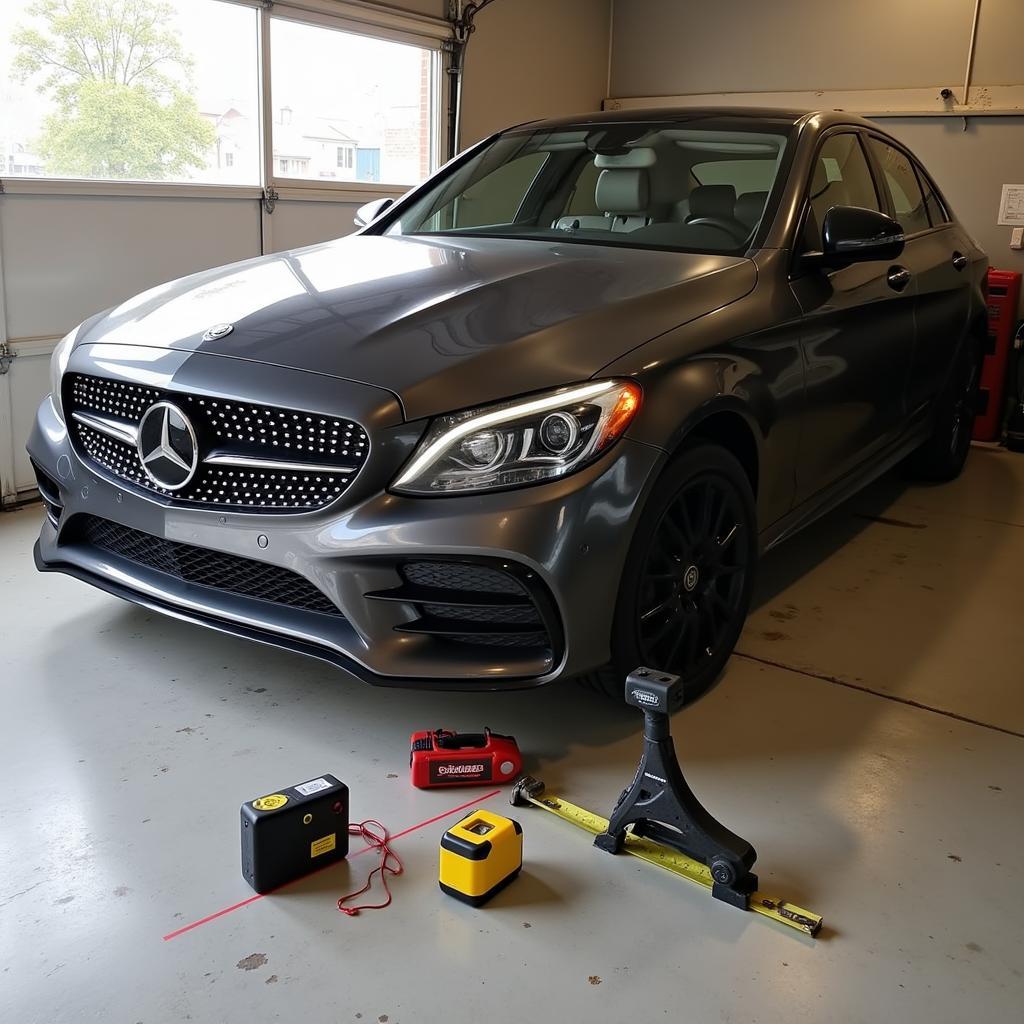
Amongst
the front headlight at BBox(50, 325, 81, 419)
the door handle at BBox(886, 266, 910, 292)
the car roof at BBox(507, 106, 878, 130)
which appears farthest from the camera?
the door handle at BBox(886, 266, 910, 292)

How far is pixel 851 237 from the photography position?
104 inches

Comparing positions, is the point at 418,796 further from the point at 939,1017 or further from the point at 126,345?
the point at 126,345

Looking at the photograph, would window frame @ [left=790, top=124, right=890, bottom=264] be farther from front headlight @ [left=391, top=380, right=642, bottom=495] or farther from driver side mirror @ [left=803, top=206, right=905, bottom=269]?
front headlight @ [left=391, top=380, right=642, bottom=495]

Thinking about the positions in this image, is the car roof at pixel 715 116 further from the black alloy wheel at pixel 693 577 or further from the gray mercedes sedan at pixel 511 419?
the black alloy wheel at pixel 693 577

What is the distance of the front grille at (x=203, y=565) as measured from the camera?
6.80 feet

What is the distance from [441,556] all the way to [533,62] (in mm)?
5847

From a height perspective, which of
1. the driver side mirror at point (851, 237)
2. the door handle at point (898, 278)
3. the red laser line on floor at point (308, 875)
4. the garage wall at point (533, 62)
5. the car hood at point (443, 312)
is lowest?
the red laser line on floor at point (308, 875)

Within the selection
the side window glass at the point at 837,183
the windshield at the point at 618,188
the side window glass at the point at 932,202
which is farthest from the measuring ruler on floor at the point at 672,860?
the side window glass at the point at 932,202

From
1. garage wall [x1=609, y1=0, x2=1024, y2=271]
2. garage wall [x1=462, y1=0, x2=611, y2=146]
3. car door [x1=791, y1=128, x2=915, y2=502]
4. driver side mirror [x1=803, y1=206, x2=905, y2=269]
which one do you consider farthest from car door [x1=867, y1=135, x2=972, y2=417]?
garage wall [x1=462, y1=0, x2=611, y2=146]

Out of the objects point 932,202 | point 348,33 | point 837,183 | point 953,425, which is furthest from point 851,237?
point 348,33

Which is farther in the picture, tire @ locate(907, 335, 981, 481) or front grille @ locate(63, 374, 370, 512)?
tire @ locate(907, 335, 981, 481)

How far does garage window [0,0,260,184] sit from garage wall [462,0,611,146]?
1893mm

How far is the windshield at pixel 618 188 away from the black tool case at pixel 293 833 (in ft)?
5.25

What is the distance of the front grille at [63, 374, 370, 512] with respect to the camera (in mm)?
1968
